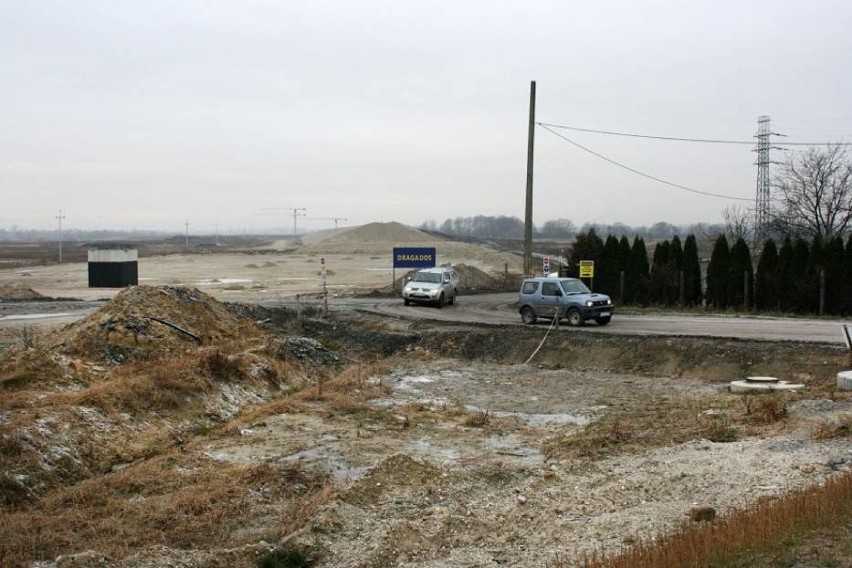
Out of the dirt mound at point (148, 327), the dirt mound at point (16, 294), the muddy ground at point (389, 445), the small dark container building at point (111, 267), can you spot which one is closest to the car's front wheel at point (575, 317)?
Result: the muddy ground at point (389, 445)

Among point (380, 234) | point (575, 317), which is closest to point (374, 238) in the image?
point (380, 234)

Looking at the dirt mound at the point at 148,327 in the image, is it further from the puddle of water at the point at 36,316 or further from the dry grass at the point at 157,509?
the puddle of water at the point at 36,316

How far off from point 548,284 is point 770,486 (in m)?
17.5

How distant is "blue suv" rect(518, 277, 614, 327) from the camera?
26172 mm

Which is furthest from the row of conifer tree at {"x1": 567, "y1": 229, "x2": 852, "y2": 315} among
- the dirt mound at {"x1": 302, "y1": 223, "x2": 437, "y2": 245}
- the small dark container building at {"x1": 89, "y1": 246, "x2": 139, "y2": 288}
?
the dirt mound at {"x1": 302, "y1": 223, "x2": 437, "y2": 245}

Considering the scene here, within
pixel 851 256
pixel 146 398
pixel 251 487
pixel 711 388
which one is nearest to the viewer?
pixel 251 487

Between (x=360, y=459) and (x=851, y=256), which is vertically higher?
(x=851, y=256)

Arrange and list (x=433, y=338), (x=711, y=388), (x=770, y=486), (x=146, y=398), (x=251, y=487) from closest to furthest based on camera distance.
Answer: (x=770, y=486), (x=251, y=487), (x=146, y=398), (x=711, y=388), (x=433, y=338)

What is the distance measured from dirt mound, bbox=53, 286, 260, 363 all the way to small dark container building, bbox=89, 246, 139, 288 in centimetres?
2512

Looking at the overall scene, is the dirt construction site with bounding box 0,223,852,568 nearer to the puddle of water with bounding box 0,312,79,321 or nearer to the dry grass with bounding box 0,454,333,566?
the dry grass with bounding box 0,454,333,566

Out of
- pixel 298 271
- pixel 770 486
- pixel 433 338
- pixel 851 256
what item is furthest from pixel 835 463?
pixel 298 271

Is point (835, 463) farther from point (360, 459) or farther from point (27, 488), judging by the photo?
point (27, 488)

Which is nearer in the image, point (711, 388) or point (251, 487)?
point (251, 487)

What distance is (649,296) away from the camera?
34.2 metres
